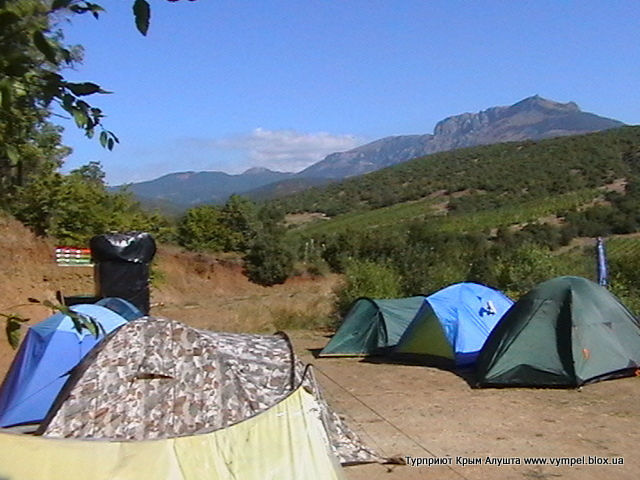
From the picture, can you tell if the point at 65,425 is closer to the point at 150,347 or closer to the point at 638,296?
the point at 150,347

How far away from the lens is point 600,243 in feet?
47.8

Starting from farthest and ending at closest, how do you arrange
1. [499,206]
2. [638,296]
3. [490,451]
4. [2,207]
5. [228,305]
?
[499,206], [228,305], [638,296], [490,451], [2,207]

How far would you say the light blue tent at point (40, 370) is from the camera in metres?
8.88

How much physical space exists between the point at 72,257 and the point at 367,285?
35.8 feet

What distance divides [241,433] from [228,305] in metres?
21.4

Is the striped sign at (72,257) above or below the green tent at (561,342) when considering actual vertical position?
above

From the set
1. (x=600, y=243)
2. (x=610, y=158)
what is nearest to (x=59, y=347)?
(x=600, y=243)

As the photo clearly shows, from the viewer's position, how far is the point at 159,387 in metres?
6.88

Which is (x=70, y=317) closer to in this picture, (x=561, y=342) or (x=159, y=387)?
(x=159, y=387)

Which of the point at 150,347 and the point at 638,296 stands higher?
the point at 150,347

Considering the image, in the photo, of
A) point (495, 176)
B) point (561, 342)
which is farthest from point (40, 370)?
point (495, 176)

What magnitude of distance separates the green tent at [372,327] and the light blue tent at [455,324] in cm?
41

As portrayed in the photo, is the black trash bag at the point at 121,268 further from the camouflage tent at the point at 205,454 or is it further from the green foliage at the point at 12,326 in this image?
the green foliage at the point at 12,326

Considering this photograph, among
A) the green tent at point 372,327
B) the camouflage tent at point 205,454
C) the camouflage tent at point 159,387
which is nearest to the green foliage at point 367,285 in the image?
the green tent at point 372,327
